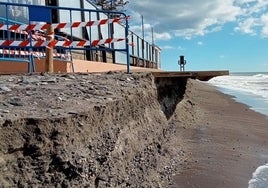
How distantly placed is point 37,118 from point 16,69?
16.7 ft

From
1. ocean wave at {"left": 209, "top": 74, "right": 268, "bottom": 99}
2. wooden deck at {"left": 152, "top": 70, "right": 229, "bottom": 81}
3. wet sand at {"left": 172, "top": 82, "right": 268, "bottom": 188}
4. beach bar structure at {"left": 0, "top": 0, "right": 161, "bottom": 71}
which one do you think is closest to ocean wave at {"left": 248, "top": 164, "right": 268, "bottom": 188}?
wet sand at {"left": 172, "top": 82, "right": 268, "bottom": 188}

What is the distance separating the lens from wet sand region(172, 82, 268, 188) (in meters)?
7.31

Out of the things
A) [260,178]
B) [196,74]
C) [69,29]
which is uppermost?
[69,29]

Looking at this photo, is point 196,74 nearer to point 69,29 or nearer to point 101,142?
point 69,29

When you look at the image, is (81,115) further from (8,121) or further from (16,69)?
(16,69)

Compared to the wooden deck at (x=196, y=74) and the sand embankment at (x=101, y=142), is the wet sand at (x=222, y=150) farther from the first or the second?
the wooden deck at (x=196, y=74)

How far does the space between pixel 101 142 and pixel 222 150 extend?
5385 millimetres

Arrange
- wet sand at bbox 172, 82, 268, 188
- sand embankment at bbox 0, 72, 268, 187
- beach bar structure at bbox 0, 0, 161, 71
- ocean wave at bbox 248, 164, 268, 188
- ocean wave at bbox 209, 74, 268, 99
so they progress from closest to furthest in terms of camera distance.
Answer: sand embankment at bbox 0, 72, 268, 187 < ocean wave at bbox 248, 164, 268, 188 < wet sand at bbox 172, 82, 268, 188 < beach bar structure at bbox 0, 0, 161, 71 < ocean wave at bbox 209, 74, 268, 99

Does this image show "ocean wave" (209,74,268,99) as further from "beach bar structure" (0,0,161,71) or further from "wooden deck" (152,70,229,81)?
"wooden deck" (152,70,229,81)

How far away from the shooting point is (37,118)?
404cm

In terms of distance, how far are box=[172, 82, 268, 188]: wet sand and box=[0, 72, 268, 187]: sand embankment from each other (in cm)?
2

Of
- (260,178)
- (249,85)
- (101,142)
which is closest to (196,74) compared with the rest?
(260,178)

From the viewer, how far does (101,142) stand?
16.0 feet

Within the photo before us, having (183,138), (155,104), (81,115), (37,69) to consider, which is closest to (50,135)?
(81,115)
